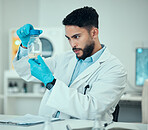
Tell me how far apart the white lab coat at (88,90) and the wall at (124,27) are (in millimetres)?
1666

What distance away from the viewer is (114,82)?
5.07 ft

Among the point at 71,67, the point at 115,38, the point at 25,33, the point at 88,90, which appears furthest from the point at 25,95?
the point at 88,90

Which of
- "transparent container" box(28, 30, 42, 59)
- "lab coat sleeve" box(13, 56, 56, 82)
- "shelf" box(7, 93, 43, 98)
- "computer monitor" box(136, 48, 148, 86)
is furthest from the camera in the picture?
"shelf" box(7, 93, 43, 98)

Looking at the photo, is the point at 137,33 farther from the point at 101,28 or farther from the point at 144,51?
the point at 101,28

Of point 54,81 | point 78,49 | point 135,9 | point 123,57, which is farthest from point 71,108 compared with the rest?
point 135,9

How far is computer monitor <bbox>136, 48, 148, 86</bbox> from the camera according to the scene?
3.28 meters

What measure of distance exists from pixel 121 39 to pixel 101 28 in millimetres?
323

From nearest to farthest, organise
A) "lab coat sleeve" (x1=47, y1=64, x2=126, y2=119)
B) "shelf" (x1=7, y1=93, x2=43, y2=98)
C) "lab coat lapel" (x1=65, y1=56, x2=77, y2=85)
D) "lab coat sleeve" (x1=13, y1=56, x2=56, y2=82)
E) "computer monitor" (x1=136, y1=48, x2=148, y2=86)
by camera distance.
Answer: "lab coat sleeve" (x1=47, y1=64, x2=126, y2=119)
"lab coat lapel" (x1=65, y1=56, x2=77, y2=85)
"lab coat sleeve" (x1=13, y1=56, x2=56, y2=82)
"computer monitor" (x1=136, y1=48, x2=148, y2=86)
"shelf" (x1=7, y1=93, x2=43, y2=98)

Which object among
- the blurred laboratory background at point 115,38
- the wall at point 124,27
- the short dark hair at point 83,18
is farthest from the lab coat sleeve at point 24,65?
the wall at point 124,27

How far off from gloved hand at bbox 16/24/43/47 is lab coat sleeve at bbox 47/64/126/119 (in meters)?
0.44

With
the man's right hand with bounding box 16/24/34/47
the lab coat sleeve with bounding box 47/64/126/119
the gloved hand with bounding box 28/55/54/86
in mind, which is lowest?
the lab coat sleeve with bounding box 47/64/126/119

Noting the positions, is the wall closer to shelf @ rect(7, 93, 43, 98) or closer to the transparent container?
shelf @ rect(7, 93, 43, 98)

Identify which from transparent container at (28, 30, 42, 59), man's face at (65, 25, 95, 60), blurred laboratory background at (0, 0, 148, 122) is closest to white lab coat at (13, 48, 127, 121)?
man's face at (65, 25, 95, 60)

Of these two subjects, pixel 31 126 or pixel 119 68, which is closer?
pixel 31 126
